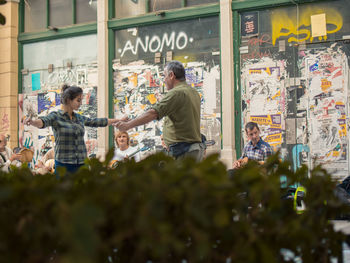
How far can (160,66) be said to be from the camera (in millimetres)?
10445

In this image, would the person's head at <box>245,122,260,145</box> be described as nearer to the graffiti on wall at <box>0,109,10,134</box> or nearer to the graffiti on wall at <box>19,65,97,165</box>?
the graffiti on wall at <box>19,65,97,165</box>

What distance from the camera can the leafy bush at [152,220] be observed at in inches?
39.3

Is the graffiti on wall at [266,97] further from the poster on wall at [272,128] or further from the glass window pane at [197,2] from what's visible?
the glass window pane at [197,2]

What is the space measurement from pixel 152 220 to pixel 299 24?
8.68m

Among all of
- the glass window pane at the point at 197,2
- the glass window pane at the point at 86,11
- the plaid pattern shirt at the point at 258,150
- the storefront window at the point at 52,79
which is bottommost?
the plaid pattern shirt at the point at 258,150

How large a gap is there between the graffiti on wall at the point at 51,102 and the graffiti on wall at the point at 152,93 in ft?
2.13

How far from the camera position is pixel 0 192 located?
104cm

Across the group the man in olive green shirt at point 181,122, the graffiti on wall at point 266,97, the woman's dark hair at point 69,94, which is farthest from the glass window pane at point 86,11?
the man in olive green shirt at point 181,122

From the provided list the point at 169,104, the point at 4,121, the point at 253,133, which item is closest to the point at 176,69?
the point at 169,104

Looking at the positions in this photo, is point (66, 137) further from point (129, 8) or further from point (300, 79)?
point (129, 8)

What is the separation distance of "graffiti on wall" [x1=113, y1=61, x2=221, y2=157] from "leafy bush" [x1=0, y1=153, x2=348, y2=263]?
8590 mm

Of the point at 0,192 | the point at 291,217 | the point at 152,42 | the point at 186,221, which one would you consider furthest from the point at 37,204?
the point at 152,42

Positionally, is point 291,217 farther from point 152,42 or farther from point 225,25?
point 152,42

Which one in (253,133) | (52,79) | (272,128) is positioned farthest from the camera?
(52,79)
